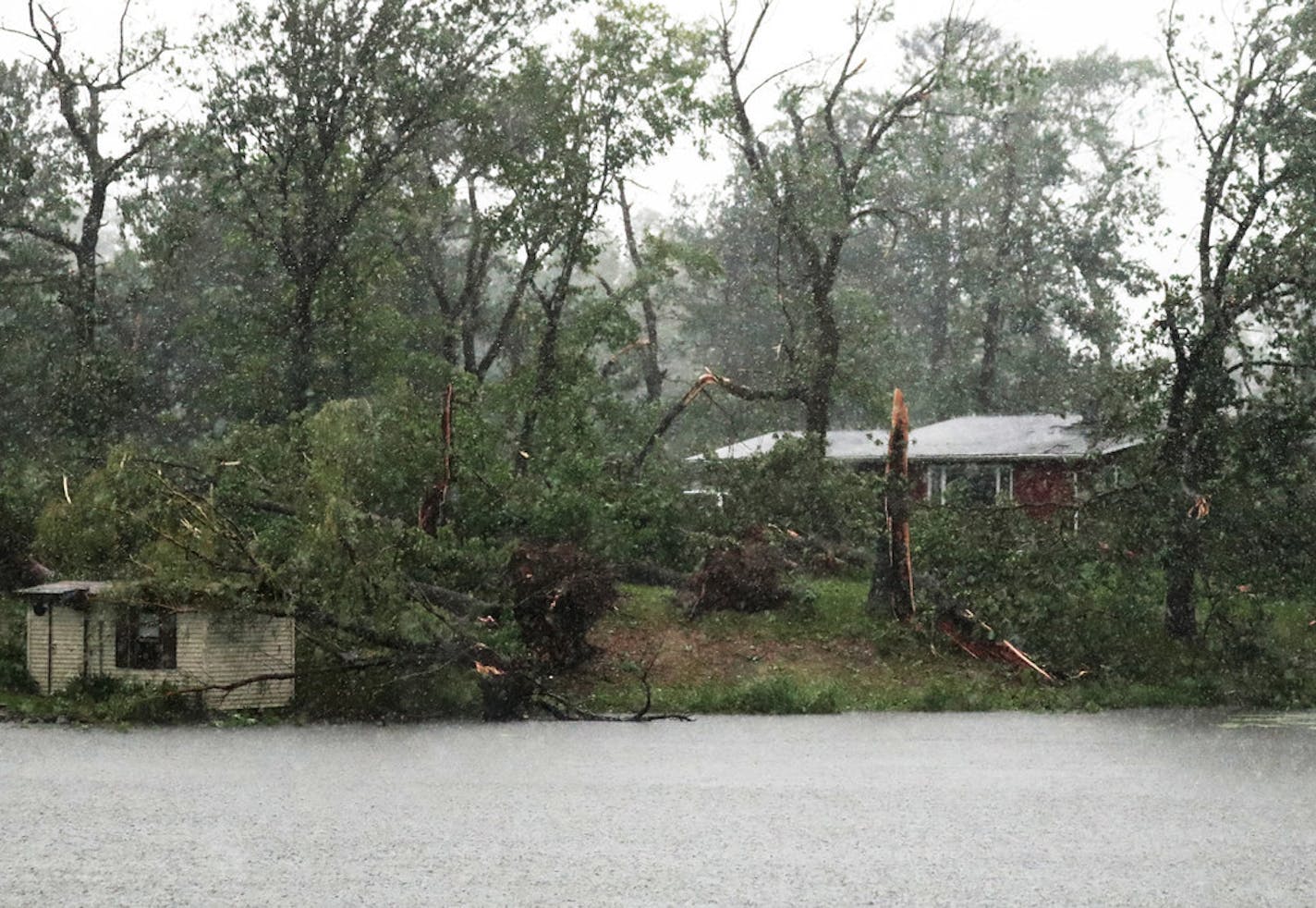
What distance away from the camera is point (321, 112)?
32000 millimetres

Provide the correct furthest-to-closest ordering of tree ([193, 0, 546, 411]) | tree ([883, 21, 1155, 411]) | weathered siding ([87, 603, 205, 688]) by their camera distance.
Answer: tree ([883, 21, 1155, 411]) → tree ([193, 0, 546, 411]) → weathered siding ([87, 603, 205, 688])

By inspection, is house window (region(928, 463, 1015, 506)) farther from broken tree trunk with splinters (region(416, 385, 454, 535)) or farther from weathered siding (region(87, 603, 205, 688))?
weathered siding (region(87, 603, 205, 688))

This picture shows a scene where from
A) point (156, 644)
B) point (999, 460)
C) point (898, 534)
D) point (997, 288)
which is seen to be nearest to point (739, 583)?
point (898, 534)

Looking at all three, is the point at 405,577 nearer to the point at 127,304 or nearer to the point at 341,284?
the point at 341,284

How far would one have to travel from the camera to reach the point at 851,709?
2219 centimetres

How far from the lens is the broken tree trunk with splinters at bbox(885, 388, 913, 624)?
85.8 feet

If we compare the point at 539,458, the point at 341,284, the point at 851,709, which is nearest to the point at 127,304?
the point at 341,284

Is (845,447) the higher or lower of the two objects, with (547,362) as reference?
lower

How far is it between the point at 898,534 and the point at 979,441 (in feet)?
47.4

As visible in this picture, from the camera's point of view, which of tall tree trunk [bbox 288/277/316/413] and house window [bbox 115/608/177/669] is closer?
house window [bbox 115/608/177/669]

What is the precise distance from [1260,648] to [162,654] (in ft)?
48.1

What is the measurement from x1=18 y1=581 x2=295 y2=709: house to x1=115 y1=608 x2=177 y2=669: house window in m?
0.01

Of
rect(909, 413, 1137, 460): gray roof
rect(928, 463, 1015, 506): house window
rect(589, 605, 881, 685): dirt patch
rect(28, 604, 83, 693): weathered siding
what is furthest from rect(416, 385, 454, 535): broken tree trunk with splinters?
rect(928, 463, 1015, 506): house window

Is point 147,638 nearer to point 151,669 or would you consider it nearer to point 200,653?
point 151,669
